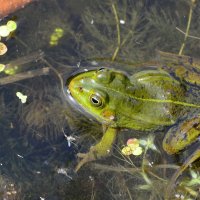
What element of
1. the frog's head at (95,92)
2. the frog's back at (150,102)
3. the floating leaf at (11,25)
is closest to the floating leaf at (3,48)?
the floating leaf at (11,25)

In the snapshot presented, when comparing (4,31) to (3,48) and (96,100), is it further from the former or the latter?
(96,100)

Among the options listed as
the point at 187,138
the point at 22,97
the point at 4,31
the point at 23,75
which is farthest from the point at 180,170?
the point at 4,31

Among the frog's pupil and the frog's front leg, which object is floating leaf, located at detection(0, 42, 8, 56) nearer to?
the frog's pupil

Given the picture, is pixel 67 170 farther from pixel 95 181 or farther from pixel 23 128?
pixel 23 128

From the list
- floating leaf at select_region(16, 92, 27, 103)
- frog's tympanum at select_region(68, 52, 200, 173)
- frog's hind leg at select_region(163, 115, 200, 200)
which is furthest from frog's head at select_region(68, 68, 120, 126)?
frog's hind leg at select_region(163, 115, 200, 200)

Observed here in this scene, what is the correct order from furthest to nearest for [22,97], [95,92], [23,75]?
1. [23,75]
2. [22,97]
3. [95,92]

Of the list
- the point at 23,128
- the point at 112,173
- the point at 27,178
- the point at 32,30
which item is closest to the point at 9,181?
the point at 27,178

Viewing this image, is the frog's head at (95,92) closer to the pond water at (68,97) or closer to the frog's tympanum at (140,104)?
the frog's tympanum at (140,104)
